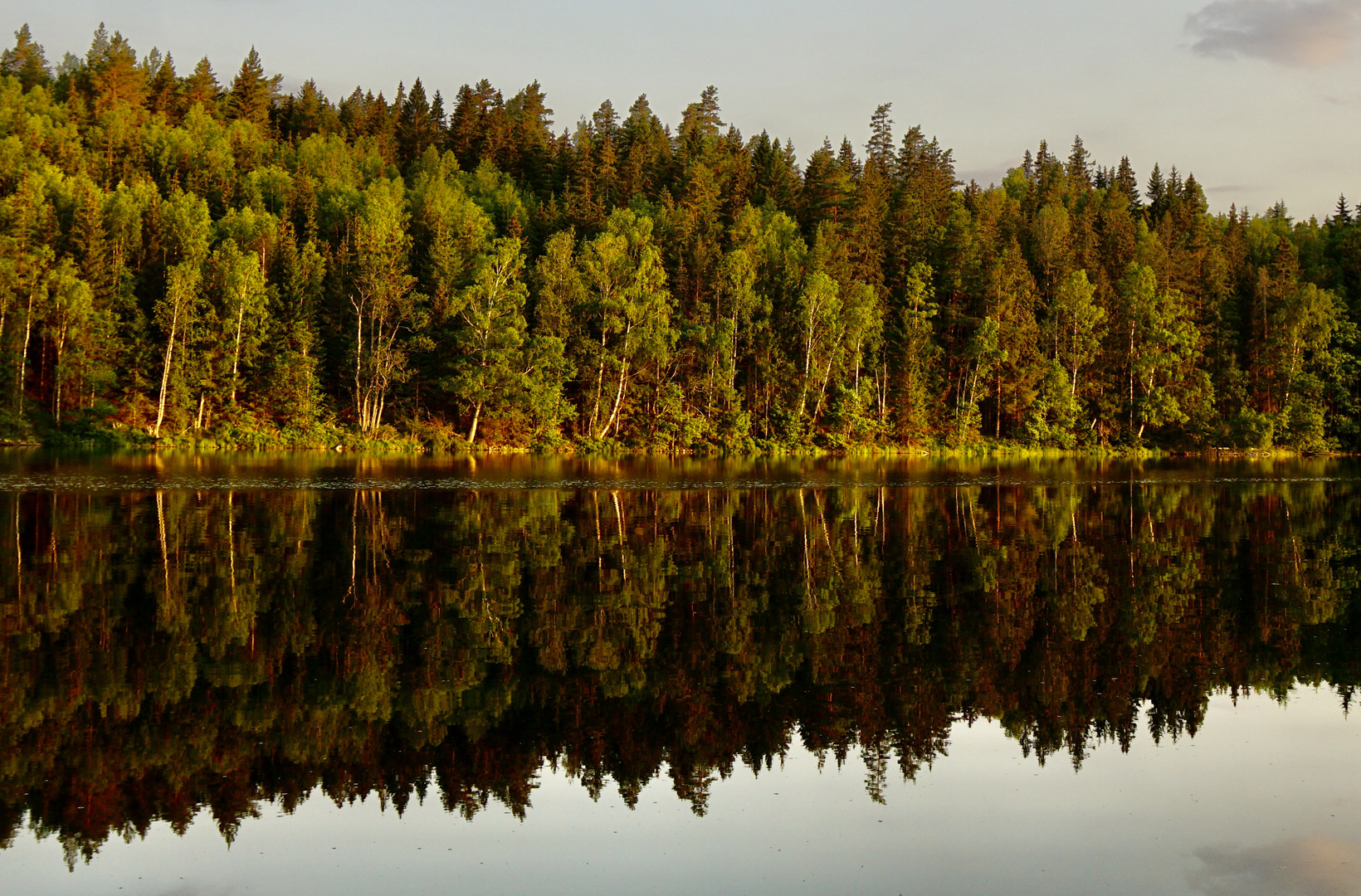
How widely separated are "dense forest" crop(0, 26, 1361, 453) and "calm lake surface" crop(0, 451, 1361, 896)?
150 ft

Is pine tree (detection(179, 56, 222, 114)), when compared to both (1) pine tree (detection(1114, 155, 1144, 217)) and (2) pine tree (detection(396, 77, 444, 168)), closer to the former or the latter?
(2) pine tree (detection(396, 77, 444, 168))

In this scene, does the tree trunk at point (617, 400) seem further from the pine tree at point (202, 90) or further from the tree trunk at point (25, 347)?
the pine tree at point (202, 90)

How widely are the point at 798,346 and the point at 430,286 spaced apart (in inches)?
1064

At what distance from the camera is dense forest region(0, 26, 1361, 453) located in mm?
66250

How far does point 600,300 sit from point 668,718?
62.9 metres

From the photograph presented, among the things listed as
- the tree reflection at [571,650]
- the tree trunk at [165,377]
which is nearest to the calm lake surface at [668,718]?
the tree reflection at [571,650]

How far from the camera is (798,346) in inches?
3150

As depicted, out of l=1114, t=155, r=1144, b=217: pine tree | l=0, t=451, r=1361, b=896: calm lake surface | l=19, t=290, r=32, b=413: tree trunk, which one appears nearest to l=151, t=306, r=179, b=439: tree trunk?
l=19, t=290, r=32, b=413: tree trunk

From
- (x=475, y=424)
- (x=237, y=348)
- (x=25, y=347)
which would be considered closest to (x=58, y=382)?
(x=25, y=347)

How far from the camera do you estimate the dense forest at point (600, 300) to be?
6625cm

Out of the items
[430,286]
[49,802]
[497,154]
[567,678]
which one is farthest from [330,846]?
[497,154]

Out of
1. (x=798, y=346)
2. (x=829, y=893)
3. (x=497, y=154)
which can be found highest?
(x=497, y=154)

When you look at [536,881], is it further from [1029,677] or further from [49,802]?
[1029,677]

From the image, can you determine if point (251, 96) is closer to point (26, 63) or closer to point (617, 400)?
point (26, 63)
